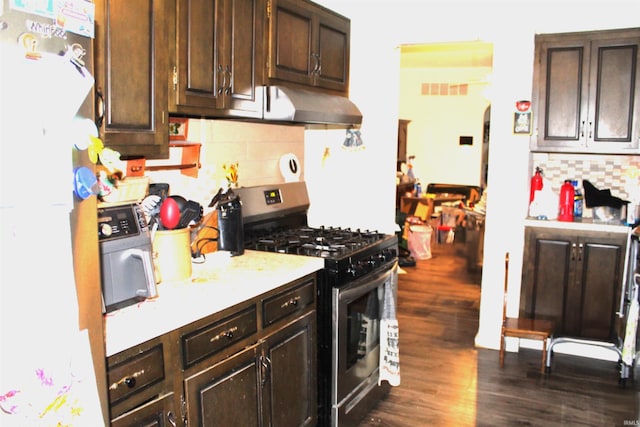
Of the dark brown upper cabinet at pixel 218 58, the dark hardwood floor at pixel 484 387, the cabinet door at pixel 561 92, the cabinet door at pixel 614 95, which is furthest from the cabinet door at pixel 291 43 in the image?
the cabinet door at pixel 614 95

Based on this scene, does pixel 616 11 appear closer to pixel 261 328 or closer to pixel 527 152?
pixel 527 152

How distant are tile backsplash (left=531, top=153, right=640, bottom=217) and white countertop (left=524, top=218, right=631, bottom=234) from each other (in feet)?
1.22

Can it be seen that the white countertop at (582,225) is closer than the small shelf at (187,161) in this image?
No

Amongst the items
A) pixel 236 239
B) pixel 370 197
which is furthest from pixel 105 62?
pixel 370 197

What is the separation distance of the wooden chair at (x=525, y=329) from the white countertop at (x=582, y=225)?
0.34 meters

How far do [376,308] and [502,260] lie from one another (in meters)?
1.47

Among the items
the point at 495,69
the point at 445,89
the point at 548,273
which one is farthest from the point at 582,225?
the point at 445,89

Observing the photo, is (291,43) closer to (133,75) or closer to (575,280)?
(133,75)

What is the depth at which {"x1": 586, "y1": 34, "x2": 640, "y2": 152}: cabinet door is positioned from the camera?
3936 mm

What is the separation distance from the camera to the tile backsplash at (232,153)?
9.30ft

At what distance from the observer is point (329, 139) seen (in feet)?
13.0

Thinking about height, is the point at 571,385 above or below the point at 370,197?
below

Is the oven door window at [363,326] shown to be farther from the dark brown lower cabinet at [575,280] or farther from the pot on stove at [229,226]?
the dark brown lower cabinet at [575,280]

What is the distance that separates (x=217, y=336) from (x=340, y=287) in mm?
830
